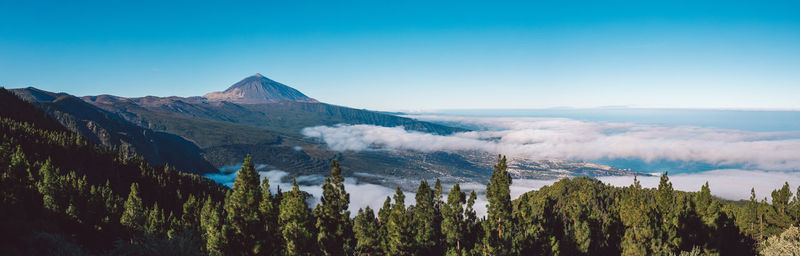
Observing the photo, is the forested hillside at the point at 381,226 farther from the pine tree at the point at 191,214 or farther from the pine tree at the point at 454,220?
the pine tree at the point at 191,214

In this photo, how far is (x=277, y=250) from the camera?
41219 mm

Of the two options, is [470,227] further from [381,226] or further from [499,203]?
[381,226]

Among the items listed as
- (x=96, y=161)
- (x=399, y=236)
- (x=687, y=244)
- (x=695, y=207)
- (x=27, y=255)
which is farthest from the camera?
(x=96, y=161)

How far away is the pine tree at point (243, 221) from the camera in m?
37.4

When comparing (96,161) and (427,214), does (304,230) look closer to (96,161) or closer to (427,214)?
(427,214)

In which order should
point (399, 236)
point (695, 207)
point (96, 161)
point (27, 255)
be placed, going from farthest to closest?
1. point (96, 161)
2. point (695, 207)
3. point (399, 236)
4. point (27, 255)

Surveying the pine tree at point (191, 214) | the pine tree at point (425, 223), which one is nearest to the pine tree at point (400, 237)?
the pine tree at point (425, 223)

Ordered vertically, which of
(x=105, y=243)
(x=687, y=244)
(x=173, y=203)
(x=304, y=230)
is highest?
(x=304, y=230)

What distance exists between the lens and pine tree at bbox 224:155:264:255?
37.4m

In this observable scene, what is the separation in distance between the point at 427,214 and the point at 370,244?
16345 millimetres

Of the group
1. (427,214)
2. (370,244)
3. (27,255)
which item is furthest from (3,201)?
(427,214)

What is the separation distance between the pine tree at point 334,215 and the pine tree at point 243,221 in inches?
325

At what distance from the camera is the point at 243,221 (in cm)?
3791

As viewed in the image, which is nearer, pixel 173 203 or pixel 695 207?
pixel 695 207
